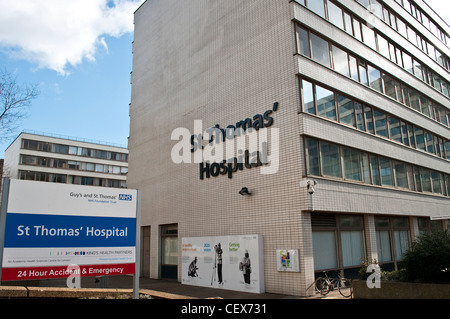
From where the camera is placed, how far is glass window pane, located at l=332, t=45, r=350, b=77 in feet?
60.3

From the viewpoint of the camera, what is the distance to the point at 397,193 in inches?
800

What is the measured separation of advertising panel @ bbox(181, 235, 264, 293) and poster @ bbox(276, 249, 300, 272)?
0.95 metres

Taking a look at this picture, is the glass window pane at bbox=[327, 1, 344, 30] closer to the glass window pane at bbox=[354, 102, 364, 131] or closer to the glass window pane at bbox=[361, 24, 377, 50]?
the glass window pane at bbox=[361, 24, 377, 50]

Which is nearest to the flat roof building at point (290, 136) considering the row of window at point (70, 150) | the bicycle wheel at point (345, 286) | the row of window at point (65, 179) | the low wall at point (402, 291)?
the bicycle wheel at point (345, 286)

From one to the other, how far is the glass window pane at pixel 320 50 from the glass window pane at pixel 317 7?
54.0 inches

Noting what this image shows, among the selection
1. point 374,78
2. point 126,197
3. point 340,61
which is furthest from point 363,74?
point 126,197

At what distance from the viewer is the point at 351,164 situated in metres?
17.7

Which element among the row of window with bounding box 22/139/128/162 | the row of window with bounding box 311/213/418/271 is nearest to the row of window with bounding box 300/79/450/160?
the row of window with bounding box 311/213/418/271

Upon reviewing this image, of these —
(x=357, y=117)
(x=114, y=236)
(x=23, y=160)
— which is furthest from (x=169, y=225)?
(x=23, y=160)

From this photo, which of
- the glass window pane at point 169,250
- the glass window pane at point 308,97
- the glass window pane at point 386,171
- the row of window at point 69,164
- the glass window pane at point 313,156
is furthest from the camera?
the row of window at point 69,164

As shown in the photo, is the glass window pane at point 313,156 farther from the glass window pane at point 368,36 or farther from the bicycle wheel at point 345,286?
the glass window pane at point 368,36

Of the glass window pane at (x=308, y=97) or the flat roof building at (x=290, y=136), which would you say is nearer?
the flat roof building at (x=290, y=136)

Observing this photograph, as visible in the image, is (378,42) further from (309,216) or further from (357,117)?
(309,216)

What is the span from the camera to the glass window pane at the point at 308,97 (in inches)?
631
